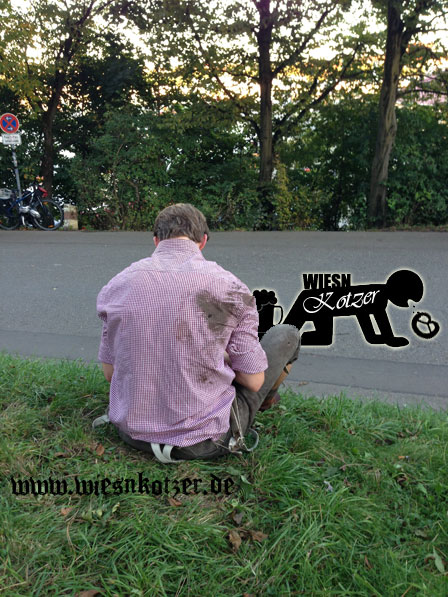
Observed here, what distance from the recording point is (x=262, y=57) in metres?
15.5

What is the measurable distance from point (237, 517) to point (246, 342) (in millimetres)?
754

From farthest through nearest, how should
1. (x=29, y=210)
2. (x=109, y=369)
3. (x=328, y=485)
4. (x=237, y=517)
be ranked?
1. (x=29, y=210)
2. (x=109, y=369)
3. (x=328, y=485)
4. (x=237, y=517)

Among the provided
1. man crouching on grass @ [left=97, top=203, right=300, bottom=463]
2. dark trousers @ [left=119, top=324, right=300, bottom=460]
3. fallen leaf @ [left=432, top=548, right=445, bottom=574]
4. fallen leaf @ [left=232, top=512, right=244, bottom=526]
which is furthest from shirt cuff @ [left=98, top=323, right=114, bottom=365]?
fallen leaf @ [left=432, top=548, right=445, bottom=574]

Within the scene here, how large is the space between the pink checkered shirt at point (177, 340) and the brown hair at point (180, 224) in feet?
0.16

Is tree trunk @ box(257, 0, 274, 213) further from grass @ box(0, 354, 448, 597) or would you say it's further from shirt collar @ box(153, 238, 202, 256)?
shirt collar @ box(153, 238, 202, 256)

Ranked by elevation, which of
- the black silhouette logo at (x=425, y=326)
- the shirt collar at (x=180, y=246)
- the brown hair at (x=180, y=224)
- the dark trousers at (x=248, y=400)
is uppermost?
the brown hair at (x=180, y=224)

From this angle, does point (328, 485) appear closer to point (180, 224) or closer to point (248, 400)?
point (248, 400)

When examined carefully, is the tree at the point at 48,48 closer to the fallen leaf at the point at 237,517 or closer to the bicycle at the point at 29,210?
the bicycle at the point at 29,210

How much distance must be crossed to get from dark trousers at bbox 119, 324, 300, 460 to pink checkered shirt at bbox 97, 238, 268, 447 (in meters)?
0.08

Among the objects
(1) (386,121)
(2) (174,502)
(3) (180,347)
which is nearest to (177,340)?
(3) (180,347)

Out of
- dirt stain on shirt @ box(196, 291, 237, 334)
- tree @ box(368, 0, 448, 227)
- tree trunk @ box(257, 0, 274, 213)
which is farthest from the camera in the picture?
tree trunk @ box(257, 0, 274, 213)

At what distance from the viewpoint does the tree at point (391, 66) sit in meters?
12.8

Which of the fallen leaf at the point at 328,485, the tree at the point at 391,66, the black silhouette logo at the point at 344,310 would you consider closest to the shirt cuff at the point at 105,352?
the fallen leaf at the point at 328,485

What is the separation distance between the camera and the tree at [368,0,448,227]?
505 inches
